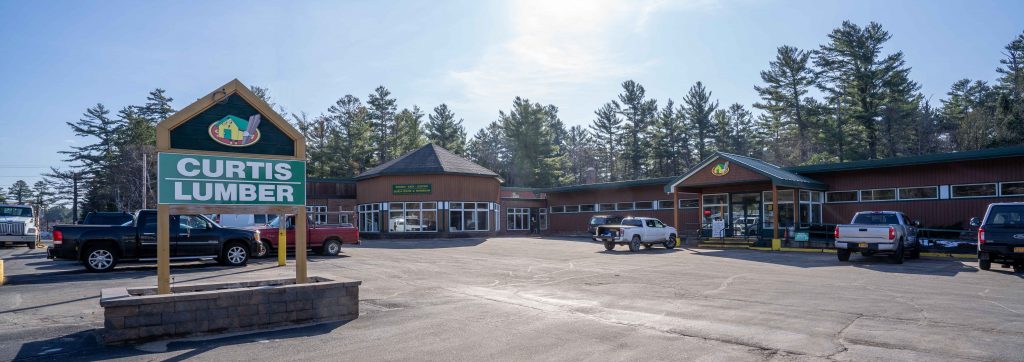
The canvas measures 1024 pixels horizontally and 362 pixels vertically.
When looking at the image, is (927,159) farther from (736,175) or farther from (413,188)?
(413,188)

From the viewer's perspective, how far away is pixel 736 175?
28.1 meters

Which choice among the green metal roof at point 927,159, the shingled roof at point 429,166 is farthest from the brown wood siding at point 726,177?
the shingled roof at point 429,166

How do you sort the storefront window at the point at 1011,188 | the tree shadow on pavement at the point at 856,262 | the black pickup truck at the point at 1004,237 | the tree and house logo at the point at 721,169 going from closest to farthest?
the black pickup truck at the point at 1004,237 → the tree shadow on pavement at the point at 856,262 → the storefront window at the point at 1011,188 → the tree and house logo at the point at 721,169

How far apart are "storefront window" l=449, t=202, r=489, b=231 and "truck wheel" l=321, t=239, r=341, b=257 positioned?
62.1 ft

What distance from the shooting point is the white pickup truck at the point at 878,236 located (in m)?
19.2

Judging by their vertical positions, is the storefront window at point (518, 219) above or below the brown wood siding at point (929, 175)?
below

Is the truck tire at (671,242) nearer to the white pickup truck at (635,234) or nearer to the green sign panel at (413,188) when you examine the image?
the white pickup truck at (635,234)

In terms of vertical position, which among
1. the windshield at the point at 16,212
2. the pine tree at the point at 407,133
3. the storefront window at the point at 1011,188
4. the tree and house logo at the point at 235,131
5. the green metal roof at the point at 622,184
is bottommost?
the windshield at the point at 16,212

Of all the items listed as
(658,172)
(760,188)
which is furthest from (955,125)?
(760,188)

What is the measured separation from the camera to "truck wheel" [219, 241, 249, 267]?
18234mm

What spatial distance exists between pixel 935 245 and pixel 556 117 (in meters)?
69.9

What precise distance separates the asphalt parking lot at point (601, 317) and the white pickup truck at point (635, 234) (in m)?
9.60

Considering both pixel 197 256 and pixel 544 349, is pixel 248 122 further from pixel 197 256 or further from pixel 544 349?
pixel 197 256

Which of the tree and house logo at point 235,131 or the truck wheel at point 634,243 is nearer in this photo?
the tree and house logo at point 235,131
